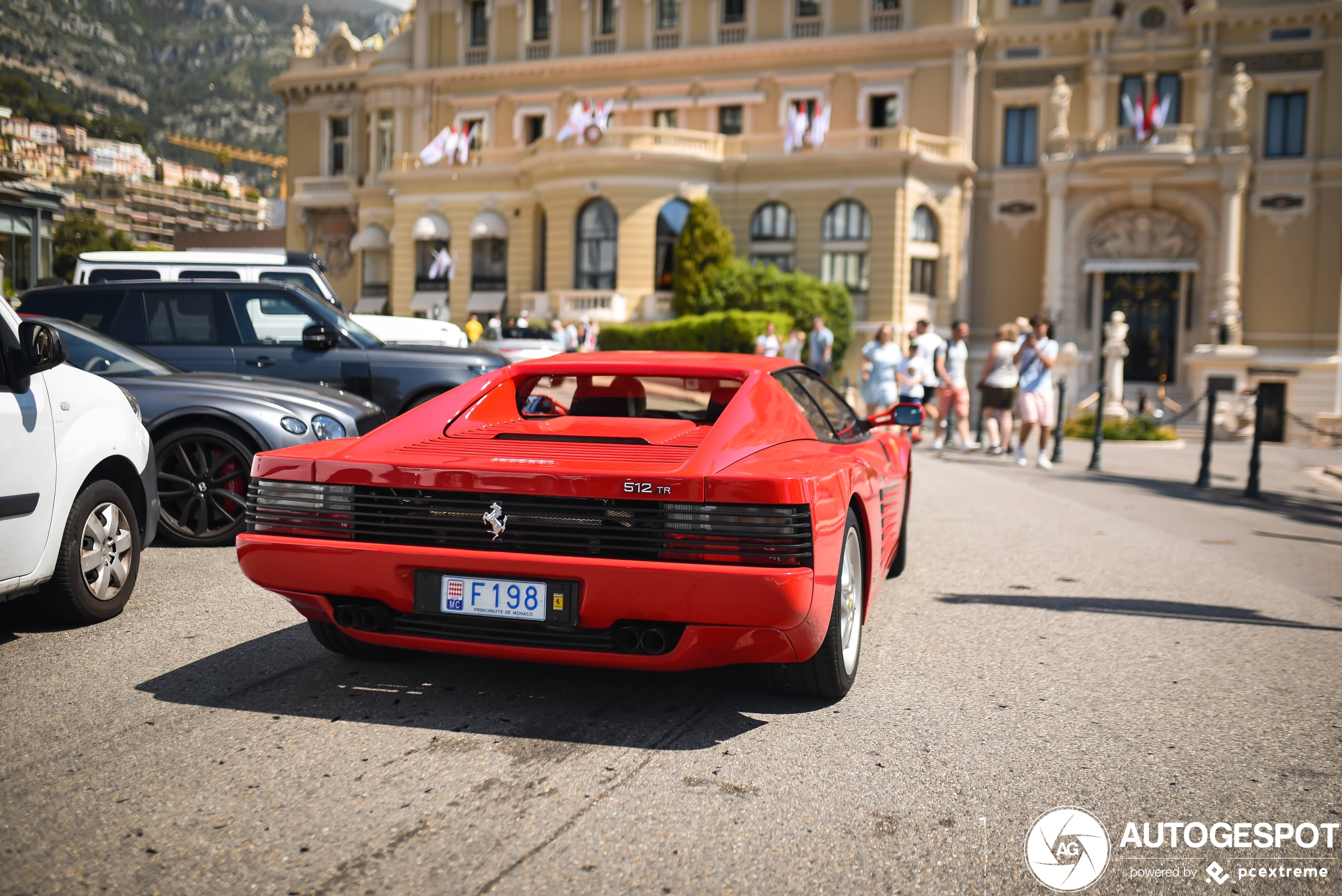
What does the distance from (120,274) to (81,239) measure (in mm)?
44861

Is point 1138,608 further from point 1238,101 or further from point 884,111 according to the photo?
point 1238,101

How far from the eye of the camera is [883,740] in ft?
12.0

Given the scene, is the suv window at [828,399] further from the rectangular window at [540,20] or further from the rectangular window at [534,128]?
the rectangular window at [540,20]

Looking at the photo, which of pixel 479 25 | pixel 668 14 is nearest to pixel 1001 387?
pixel 668 14

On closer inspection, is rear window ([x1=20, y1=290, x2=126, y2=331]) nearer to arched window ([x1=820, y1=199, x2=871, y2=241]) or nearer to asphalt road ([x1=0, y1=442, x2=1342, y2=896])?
asphalt road ([x1=0, y1=442, x2=1342, y2=896])

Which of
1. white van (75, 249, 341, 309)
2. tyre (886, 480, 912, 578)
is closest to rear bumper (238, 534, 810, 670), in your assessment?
tyre (886, 480, 912, 578)

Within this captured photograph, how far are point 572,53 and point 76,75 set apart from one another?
18.0m

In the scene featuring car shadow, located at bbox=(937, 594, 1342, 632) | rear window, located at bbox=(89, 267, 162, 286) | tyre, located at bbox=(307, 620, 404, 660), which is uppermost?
rear window, located at bbox=(89, 267, 162, 286)

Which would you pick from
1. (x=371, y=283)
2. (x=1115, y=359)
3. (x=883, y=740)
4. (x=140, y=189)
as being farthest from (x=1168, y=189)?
(x=140, y=189)

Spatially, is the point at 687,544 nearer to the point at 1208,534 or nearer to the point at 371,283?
the point at 1208,534

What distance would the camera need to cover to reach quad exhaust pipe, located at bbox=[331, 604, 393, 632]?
12.3 ft

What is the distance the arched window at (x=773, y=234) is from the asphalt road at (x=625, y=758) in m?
31.7

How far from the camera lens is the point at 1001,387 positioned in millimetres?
14820

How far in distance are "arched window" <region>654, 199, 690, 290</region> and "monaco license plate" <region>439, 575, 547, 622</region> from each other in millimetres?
31842
